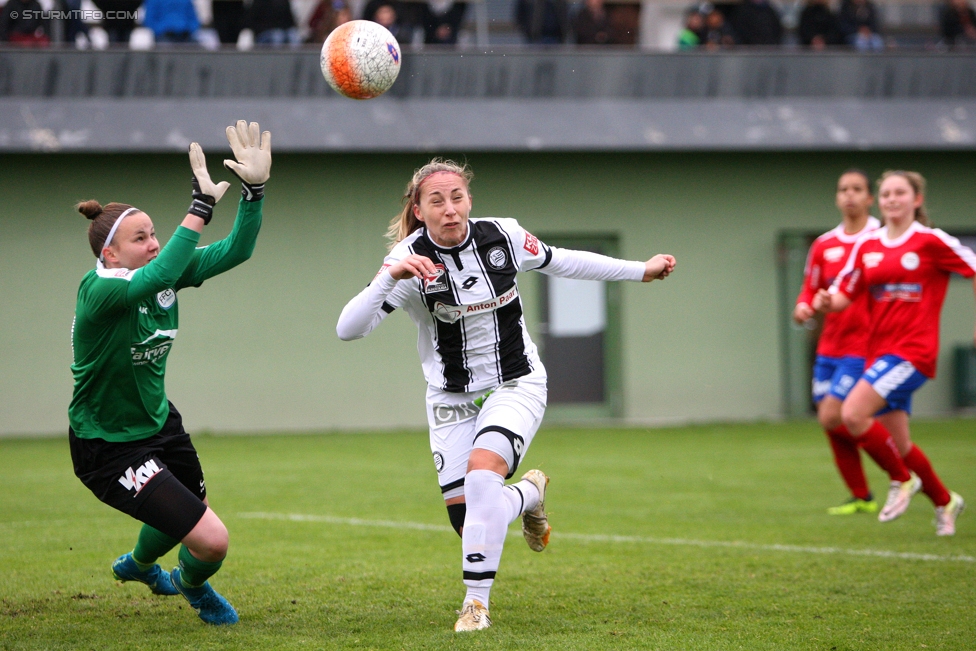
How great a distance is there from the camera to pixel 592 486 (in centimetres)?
1027

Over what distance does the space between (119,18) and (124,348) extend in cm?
1150

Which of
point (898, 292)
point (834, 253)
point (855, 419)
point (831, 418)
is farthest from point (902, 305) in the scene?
point (831, 418)

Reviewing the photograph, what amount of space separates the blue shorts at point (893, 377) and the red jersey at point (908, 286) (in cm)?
4

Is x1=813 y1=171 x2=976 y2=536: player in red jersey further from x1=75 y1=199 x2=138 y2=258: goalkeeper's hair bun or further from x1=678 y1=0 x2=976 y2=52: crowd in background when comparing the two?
x1=678 y1=0 x2=976 y2=52: crowd in background

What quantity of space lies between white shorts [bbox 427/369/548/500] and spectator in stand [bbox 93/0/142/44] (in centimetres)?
1142

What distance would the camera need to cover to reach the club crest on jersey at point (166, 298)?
4.98 meters

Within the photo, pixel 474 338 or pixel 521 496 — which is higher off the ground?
pixel 474 338

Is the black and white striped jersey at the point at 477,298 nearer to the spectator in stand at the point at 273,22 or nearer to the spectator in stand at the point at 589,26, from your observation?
the spectator in stand at the point at 273,22

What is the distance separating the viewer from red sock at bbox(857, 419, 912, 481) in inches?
311

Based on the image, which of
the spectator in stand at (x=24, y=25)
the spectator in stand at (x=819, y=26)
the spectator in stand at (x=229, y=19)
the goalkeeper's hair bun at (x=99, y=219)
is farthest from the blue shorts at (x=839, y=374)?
the spectator in stand at (x=24, y=25)

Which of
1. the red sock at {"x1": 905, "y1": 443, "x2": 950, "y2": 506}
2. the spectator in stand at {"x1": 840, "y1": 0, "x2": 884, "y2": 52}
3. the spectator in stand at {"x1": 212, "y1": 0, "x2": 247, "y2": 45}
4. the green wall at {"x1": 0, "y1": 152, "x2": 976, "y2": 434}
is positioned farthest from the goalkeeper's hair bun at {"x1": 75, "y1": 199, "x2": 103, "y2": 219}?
the spectator in stand at {"x1": 840, "y1": 0, "x2": 884, "y2": 52}

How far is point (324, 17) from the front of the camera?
→ 1598 centimetres

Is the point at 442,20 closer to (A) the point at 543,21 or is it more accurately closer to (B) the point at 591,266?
(A) the point at 543,21

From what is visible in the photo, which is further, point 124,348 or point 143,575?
point 143,575
